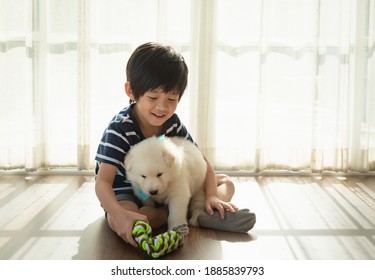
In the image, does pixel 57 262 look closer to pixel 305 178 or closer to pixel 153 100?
pixel 153 100

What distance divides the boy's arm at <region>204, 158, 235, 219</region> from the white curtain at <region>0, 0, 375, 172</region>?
40.5 inches

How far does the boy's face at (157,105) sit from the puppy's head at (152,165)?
130mm

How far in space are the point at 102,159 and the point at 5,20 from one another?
1.57m

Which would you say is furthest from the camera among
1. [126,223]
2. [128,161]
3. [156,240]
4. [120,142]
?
[120,142]

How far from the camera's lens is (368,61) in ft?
10.4

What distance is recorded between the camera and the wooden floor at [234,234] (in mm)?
1757

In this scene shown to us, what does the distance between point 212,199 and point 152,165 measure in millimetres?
345

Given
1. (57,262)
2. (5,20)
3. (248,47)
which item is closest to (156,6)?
(248,47)

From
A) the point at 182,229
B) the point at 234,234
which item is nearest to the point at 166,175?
the point at 182,229

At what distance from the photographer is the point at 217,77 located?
316 cm

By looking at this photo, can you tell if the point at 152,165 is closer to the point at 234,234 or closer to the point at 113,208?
the point at 113,208

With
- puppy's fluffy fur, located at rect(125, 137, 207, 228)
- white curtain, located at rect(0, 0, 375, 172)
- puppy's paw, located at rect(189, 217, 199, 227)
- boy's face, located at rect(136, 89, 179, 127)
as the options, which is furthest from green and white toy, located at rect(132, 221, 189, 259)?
white curtain, located at rect(0, 0, 375, 172)

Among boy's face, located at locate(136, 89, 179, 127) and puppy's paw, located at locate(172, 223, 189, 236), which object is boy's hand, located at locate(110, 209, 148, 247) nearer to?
puppy's paw, located at locate(172, 223, 189, 236)

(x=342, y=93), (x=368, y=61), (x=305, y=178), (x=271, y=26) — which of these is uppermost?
(x=271, y=26)
